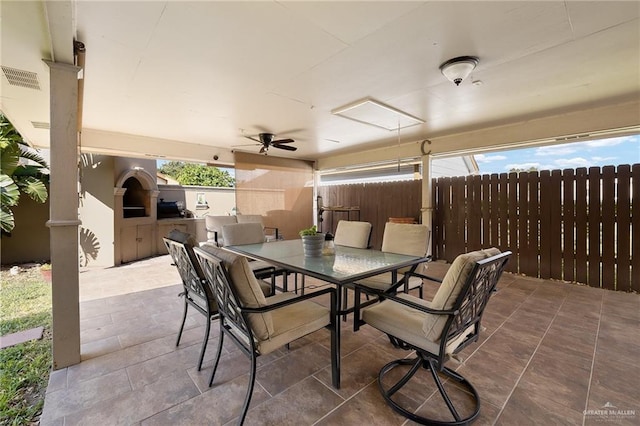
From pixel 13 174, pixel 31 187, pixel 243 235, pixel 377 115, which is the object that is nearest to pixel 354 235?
pixel 243 235

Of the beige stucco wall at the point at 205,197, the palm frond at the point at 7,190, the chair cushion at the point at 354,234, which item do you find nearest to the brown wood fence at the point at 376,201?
the chair cushion at the point at 354,234

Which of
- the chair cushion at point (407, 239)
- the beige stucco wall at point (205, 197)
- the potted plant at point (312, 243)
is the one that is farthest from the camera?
the beige stucco wall at point (205, 197)

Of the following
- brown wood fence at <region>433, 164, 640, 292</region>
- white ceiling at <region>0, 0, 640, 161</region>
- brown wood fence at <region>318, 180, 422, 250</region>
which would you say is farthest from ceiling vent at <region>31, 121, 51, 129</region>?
brown wood fence at <region>433, 164, 640, 292</region>

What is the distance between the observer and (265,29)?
1990 millimetres

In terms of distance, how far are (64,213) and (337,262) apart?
7.21 ft

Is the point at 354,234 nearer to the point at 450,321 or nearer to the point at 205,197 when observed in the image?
the point at 450,321

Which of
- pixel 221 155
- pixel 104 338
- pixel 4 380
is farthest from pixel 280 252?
pixel 221 155

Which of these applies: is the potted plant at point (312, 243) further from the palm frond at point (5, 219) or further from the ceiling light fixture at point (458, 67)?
the palm frond at point (5, 219)

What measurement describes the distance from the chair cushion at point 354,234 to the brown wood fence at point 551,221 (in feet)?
9.29

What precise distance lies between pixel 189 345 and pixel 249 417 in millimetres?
1136

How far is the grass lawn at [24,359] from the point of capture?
1.70 metres

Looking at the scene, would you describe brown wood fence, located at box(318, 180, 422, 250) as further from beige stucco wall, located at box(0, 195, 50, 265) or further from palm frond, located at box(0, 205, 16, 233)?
beige stucco wall, located at box(0, 195, 50, 265)

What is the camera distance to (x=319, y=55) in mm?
2350

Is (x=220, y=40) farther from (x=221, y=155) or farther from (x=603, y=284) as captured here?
(x=603, y=284)
